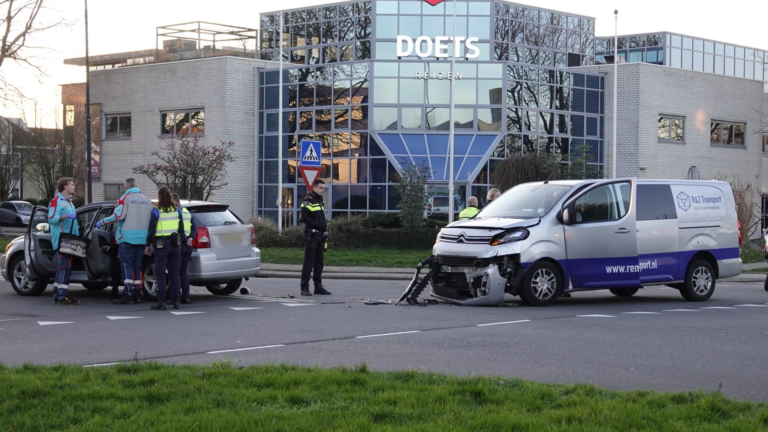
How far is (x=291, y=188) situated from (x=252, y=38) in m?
8.49

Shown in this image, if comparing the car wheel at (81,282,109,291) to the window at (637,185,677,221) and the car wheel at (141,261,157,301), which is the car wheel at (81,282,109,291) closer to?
the car wheel at (141,261,157,301)

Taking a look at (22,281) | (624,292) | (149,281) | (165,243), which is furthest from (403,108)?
(165,243)

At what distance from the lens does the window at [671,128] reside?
4075 centimetres

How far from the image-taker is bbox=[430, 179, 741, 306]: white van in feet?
42.2

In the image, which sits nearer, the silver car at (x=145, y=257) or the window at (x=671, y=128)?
the silver car at (x=145, y=257)

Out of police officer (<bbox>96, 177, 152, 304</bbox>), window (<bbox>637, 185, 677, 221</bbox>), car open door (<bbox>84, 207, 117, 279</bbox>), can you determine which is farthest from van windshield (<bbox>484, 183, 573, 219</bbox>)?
car open door (<bbox>84, 207, 117, 279</bbox>)

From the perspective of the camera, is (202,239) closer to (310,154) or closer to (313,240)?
(313,240)

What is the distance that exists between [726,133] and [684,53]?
24.6 metres

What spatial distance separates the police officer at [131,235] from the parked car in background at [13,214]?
40.7m

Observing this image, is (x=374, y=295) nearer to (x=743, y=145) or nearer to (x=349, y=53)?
(x=349, y=53)

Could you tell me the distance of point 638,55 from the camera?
217 ft

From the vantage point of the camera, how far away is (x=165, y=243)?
12.9 metres

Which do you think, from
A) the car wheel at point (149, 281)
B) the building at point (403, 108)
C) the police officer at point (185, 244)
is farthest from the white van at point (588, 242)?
the building at point (403, 108)

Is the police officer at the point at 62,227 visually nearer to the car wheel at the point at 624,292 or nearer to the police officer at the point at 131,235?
the police officer at the point at 131,235
